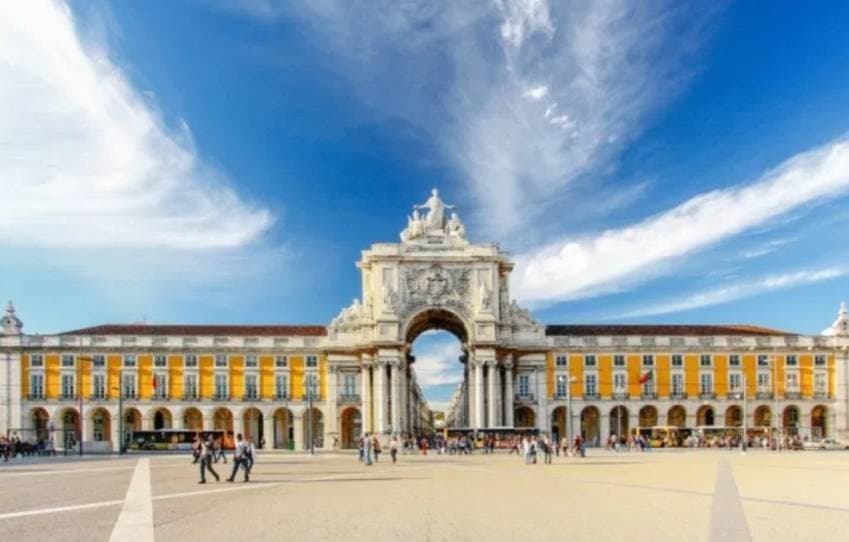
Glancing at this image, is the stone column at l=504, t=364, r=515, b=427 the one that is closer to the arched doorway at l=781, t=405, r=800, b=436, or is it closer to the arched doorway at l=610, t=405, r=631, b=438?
the arched doorway at l=610, t=405, r=631, b=438

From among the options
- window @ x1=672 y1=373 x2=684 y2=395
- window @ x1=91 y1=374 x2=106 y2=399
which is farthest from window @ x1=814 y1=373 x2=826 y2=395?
window @ x1=91 y1=374 x2=106 y2=399

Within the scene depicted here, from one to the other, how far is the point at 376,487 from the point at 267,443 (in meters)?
66.5

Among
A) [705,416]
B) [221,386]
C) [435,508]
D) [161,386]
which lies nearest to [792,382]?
[705,416]

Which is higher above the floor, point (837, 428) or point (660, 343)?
point (660, 343)

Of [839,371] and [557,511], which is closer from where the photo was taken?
[557,511]

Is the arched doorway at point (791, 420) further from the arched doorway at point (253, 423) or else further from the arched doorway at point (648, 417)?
the arched doorway at point (253, 423)

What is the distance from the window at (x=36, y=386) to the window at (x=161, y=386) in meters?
11.3

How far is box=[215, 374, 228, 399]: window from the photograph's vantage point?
3780 inches

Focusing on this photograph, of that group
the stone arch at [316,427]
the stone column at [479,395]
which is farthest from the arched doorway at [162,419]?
the stone column at [479,395]

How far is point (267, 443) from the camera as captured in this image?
95000 millimetres

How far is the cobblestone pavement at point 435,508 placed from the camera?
1788cm

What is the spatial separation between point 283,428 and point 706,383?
44.1 meters

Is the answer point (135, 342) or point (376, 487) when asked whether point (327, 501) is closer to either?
point (376, 487)

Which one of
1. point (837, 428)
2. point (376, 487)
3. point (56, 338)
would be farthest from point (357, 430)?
point (376, 487)
